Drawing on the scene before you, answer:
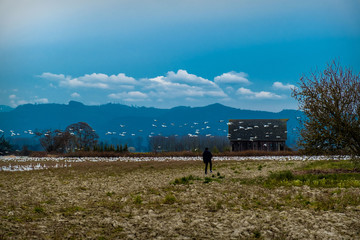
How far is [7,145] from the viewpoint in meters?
80.4

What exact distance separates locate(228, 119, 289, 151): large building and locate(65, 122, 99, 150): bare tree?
107 ft

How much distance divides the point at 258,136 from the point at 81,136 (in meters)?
41.6

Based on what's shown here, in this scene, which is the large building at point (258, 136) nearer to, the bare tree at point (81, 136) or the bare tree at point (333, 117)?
the bare tree at point (81, 136)


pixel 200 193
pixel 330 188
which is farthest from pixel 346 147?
pixel 200 193

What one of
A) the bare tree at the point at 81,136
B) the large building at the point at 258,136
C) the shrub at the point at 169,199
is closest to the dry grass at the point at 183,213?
the shrub at the point at 169,199

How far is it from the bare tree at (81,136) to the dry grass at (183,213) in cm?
6329

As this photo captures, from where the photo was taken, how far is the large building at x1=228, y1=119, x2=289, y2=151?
74938 mm

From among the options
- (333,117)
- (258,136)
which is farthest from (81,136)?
(333,117)

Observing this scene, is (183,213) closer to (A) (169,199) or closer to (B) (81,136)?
(A) (169,199)

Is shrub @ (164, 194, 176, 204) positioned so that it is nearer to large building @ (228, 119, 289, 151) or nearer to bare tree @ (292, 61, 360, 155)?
bare tree @ (292, 61, 360, 155)

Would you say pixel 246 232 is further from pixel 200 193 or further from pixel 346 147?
pixel 346 147

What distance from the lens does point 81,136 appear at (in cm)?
8638

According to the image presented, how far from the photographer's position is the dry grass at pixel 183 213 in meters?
12.4

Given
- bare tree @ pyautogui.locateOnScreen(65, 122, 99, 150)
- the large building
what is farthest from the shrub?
bare tree @ pyautogui.locateOnScreen(65, 122, 99, 150)
